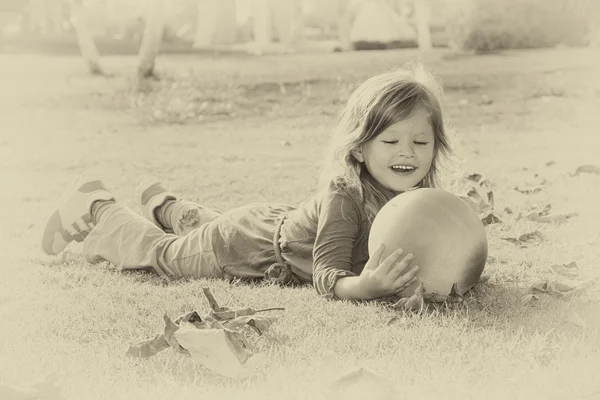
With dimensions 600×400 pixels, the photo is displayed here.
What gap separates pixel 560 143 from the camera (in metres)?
10.4

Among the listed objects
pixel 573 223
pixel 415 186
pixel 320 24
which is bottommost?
pixel 573 223


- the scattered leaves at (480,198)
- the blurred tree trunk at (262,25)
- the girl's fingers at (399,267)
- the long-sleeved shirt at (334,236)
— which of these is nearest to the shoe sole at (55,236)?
the long-sleeved shirt at (334,236)

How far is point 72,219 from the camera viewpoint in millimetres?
5816

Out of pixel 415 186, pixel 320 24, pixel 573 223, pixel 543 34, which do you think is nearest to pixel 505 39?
pixel 543 34

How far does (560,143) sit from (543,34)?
367 cm

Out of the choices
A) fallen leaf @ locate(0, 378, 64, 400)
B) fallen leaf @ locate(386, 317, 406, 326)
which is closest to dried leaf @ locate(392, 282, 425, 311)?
fallen leaf @ locate(386, 317, 406, 326)

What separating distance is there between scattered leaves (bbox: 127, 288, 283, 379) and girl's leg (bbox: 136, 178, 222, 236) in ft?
6.17

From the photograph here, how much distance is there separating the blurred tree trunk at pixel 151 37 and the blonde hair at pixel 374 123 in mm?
8429

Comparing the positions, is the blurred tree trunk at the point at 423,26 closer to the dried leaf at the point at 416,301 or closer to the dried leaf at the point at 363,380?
the dried leaf at the point at 416,301

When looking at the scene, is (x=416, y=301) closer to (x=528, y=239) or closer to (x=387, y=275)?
(x=387, y=275)

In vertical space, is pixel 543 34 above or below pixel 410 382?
above

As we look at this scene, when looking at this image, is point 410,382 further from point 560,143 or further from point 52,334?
point 560,143

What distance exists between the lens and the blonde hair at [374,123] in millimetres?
4703

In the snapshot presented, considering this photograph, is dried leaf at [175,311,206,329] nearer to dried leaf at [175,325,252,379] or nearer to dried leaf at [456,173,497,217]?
dried leaf at [175,325,252,379]
